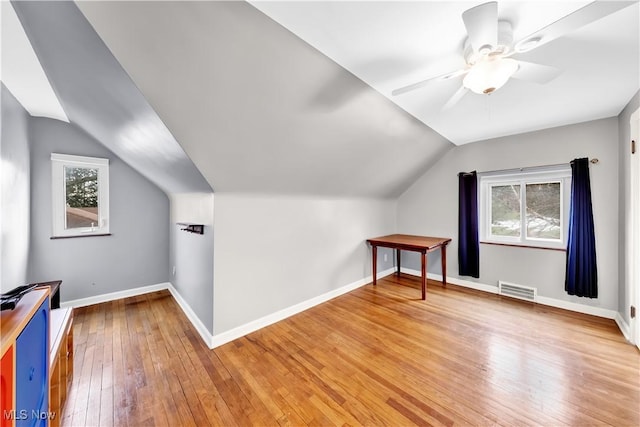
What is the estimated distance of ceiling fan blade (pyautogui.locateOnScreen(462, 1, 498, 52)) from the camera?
39.8 inches

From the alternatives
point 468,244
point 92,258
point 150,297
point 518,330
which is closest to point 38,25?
point 92,258

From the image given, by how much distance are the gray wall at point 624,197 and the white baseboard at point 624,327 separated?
0.04m

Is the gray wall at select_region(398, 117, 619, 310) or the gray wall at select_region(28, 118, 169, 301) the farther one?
the gray wall at select_region(28, 118, 169, 301)

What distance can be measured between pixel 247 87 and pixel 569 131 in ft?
11.9

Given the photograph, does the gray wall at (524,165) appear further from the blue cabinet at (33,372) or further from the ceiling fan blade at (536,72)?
the blue cabinet at (33,372)

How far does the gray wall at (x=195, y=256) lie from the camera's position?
2217mm

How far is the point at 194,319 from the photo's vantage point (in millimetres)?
2512

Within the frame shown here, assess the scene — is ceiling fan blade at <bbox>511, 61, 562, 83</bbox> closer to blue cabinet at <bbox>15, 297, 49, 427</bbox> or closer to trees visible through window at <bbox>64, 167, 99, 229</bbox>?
blue cabinet at <bbox>15, 297, 49, 427</bbox>

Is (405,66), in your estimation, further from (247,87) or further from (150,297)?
(150,297)

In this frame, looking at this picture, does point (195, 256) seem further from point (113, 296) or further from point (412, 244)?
point (412, 244)

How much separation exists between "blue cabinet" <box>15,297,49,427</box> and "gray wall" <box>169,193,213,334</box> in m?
1.13

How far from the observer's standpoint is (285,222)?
104 inches

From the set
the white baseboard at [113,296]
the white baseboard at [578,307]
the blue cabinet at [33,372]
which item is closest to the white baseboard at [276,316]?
the blue cabinet at [33,372]

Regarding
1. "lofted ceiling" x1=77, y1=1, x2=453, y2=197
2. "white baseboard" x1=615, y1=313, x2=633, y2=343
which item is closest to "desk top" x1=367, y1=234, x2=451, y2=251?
"lofted ceiling" x1=77, y1=1, x2=453, y2=197
